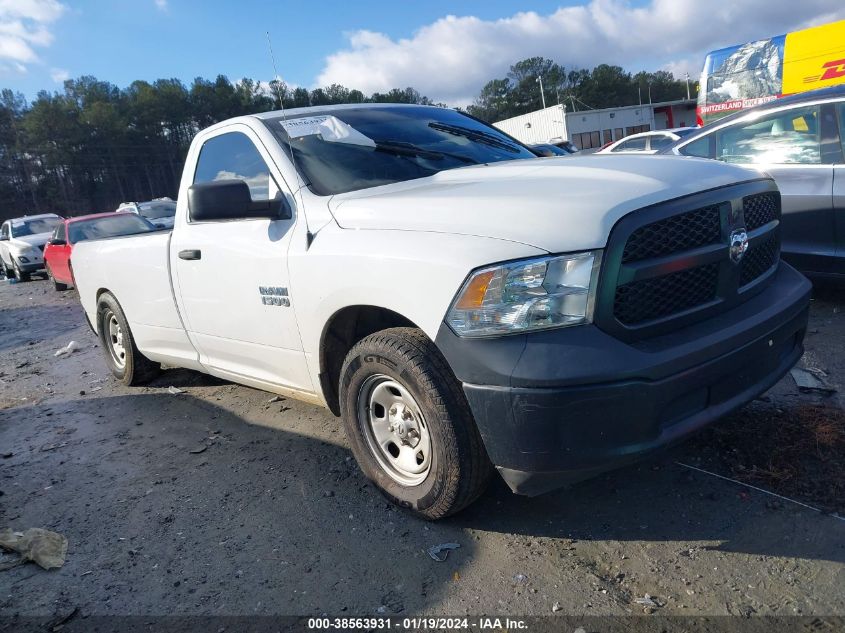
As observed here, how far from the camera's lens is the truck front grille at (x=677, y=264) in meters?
2.21

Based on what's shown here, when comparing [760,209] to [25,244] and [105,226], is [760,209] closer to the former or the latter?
[105,226]

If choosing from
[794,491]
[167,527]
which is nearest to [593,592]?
[794,491]

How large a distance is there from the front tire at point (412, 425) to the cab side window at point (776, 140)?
4238 mm

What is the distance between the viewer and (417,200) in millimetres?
2695

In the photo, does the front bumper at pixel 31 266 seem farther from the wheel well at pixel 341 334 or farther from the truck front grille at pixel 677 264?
the truck front grille at pixel 677 264

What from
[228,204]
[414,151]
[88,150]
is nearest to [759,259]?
[414,151]

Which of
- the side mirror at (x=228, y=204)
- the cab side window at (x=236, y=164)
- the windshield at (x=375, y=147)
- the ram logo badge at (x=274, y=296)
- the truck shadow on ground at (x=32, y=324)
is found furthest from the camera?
the truck shadow on ground at (x=32, y=324)

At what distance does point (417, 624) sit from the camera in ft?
7.30

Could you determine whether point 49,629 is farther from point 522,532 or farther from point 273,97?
point 273,97

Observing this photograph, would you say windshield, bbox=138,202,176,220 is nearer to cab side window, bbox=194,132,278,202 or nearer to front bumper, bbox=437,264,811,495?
cab side window, bbox=194,132,278,202

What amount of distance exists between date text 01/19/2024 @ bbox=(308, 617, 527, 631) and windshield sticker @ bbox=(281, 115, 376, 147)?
2.37m

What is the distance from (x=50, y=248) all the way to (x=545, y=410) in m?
14.2

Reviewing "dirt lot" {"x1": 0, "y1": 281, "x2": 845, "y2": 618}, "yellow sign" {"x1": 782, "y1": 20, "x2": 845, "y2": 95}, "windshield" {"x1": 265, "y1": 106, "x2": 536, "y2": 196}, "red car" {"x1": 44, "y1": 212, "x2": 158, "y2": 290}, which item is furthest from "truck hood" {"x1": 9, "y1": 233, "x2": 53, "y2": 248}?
"yellow sign" {"x1": 782, "y1": 20, "x2": 845, "y2": 95}

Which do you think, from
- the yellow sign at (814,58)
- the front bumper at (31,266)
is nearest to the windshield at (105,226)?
the front bumper at (31,266)
